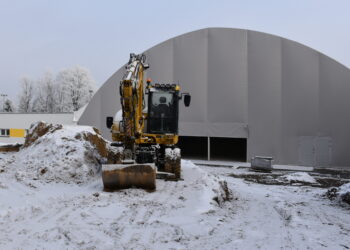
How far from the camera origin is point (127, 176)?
8312 millimetres

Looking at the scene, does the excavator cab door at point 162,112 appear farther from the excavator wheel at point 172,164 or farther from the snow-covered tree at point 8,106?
the snow-covered tree at point 8,106

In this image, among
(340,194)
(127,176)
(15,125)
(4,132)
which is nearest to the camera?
(127,176)

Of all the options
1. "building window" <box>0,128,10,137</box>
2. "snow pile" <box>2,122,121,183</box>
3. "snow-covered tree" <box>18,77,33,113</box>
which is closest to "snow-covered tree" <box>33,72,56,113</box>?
"snow-covered tree" <box>18,77,33,113</box>

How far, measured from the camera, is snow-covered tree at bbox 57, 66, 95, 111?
182 feet

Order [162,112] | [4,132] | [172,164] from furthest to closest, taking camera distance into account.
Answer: [4,132] < [162,112] < [172,164]

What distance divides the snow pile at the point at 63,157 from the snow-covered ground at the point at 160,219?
48 centimetres

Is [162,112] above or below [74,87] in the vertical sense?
below

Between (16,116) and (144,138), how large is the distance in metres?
21.9

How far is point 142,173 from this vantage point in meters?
8.34

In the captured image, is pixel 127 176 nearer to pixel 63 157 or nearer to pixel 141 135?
pixel 141 135

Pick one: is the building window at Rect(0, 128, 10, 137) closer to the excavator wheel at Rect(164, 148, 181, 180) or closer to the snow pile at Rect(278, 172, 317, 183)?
the excavator wheel at Rect(164, 148, 181, 180)

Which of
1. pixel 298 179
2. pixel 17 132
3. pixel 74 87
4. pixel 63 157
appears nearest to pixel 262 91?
pixel 298 179

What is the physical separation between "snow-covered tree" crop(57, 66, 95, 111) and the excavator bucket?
4817 centimetres

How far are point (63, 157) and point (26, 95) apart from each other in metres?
61.5
